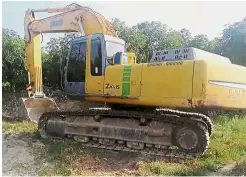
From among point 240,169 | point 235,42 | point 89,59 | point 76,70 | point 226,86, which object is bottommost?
point 240,169

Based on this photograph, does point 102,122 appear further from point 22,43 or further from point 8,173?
point 22,43

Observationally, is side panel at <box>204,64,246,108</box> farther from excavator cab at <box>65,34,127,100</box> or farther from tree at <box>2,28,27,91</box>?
tree at <box>2,28,27,91</box>

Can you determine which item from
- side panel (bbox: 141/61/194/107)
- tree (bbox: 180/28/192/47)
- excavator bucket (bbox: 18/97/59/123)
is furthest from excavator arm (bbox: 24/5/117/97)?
tree (bbox: 180/28/192/47)

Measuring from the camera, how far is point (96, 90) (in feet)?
27.2

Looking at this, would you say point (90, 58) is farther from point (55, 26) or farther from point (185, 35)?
point (185, 35)

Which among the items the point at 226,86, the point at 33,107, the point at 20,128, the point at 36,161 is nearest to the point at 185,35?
the point at 33,107

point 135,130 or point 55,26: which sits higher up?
point 55,26

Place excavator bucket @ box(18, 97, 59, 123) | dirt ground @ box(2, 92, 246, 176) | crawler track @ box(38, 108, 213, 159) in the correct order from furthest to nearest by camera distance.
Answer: excavator bucket @ box(18, 97, 59, 123) < crawler track @ box(38, 108, 213, 159) < dirt ground @ box(2, 92, 246, 176)

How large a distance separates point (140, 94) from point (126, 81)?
413mm

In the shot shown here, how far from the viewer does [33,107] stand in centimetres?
1045

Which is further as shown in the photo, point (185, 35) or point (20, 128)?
point (185, 35)

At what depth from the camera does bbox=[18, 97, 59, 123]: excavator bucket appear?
1036 cm

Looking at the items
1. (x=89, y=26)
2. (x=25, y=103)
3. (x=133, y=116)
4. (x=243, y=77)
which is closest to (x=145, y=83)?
(x=133, y=116)

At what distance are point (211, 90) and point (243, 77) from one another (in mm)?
995
